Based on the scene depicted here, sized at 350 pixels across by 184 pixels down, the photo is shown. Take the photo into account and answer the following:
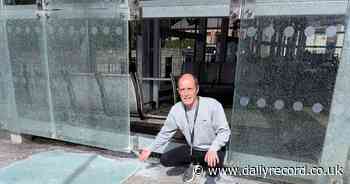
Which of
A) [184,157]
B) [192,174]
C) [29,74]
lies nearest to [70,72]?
[29,74]

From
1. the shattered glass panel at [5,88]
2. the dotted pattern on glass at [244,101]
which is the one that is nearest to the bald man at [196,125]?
the dotted pattern on glass at [244,101]

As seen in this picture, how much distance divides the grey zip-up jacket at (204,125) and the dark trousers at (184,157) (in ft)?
0.27

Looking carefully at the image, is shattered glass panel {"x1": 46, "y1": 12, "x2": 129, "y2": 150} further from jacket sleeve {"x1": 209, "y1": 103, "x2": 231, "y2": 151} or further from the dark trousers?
jacket sleeve {"x1": 209, "y1": 103, "x2": 231, "y2": 151}

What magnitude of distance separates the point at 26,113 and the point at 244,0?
2825mm

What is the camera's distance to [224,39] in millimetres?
6379

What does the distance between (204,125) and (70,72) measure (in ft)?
5.23

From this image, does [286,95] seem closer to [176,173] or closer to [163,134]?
[163,134]

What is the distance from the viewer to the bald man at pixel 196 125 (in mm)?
1961

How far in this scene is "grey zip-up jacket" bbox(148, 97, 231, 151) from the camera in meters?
2.01

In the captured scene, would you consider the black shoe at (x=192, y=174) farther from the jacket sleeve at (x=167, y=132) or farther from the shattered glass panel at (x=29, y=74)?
the shattered glass panel at (x=29, y=74)

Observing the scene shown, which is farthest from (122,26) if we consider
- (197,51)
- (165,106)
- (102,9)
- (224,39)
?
(224,39)

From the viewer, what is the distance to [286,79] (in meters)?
1.95

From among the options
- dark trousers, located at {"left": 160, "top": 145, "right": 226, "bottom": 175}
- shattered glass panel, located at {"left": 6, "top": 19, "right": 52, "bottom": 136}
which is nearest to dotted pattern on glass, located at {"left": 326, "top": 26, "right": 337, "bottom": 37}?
dark trousers, located at {"left": 160, "top": 145, "right": 226, "bottom": 175}

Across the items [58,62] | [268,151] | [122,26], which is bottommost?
[268,151]
